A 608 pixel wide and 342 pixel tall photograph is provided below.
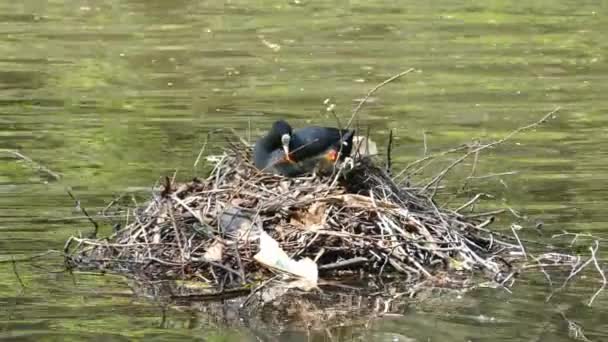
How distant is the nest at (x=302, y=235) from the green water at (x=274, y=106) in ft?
1.24

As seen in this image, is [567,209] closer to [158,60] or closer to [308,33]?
[158,60]

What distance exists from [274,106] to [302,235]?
21.2 ft

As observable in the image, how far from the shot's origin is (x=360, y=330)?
27.0ft

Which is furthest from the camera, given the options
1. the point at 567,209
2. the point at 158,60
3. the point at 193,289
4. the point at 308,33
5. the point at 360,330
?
the point at 308,33

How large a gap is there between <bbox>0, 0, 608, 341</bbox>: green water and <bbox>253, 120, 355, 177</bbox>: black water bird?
4.75 ft

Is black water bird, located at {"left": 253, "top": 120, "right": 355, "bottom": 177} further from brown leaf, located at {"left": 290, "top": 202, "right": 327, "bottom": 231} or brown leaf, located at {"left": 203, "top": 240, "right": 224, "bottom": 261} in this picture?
brown leaf, located at {"left": 203, "top": 240, "right": 224, "bottom": 261}

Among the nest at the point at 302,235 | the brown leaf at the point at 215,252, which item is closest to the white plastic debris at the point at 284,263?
the nest at the point at 302,235

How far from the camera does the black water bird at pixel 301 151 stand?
9.86m

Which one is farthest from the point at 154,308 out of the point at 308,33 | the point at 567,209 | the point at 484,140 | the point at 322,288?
the point at 308,33

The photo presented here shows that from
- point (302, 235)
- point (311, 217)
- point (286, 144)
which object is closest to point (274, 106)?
point (286, 144)

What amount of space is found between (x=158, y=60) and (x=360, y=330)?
11.4m

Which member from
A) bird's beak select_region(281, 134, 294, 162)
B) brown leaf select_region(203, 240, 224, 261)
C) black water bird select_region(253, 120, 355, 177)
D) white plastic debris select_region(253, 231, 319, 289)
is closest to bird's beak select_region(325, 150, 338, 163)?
black water bird select_region(253, 120, 355, 177)

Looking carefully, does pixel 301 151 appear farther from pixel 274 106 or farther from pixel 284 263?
pixel 274 106

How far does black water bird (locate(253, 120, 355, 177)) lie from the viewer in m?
9.86
